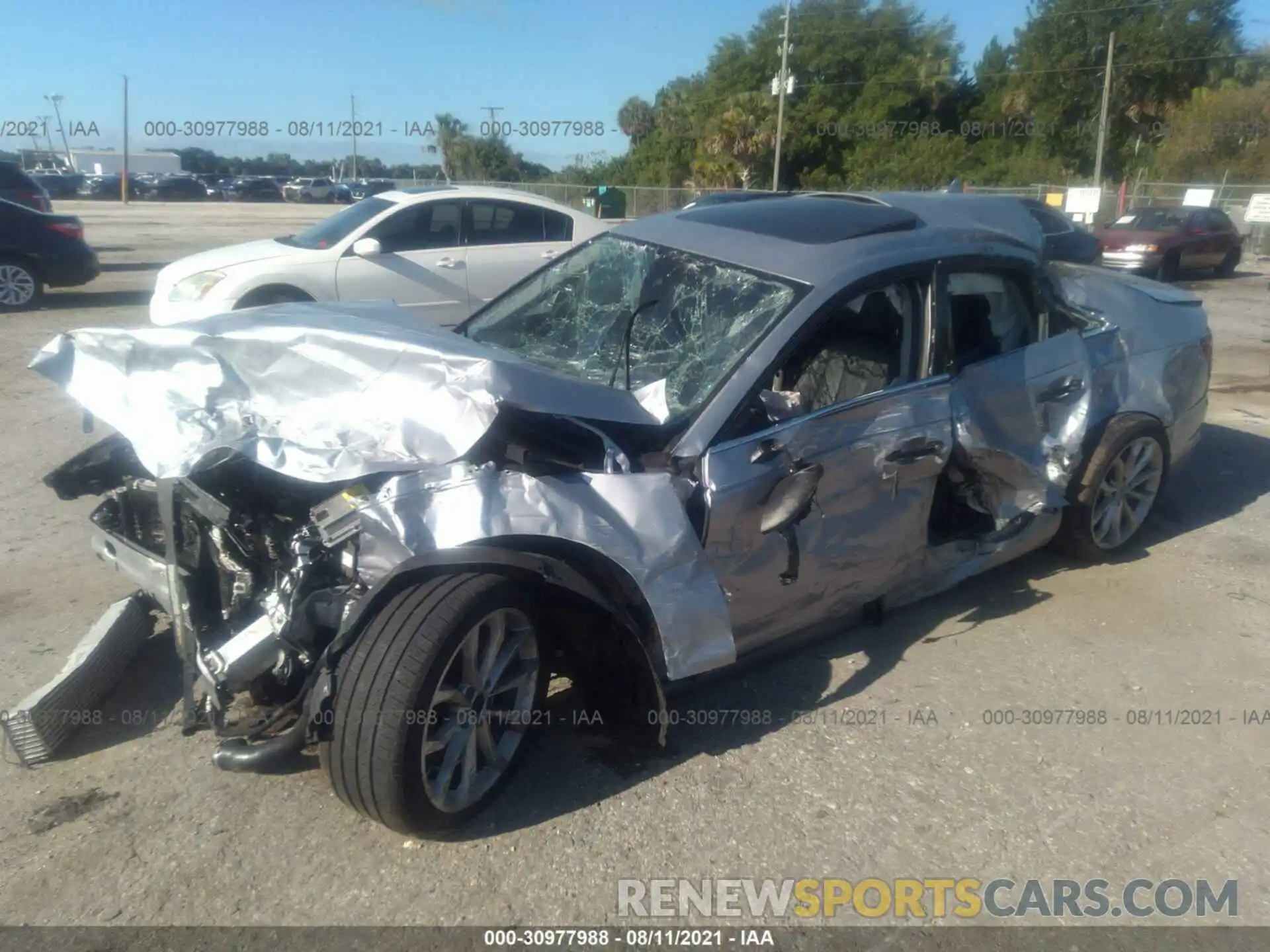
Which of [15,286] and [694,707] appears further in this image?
[15,286]

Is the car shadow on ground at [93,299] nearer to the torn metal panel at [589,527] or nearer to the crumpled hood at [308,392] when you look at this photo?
the crumpled hood at [308,392]

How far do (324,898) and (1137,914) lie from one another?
2.26 meters

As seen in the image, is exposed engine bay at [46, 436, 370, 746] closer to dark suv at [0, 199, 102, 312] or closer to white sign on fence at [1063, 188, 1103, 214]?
dark suv at [0, 199, 102, 312]

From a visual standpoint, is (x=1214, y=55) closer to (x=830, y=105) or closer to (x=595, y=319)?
(x=830, y=105)

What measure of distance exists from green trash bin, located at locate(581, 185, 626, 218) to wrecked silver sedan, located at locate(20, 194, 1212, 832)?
1087 inches

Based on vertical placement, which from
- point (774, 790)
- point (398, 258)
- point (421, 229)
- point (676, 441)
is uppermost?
point (421, 229)

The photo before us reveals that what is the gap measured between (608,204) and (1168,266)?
17.1m

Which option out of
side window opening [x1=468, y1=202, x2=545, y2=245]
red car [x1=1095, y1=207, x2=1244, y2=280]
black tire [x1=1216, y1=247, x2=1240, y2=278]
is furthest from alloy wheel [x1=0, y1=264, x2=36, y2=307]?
black tire [x1=1216, y1=247, x2=1240, y2=278]

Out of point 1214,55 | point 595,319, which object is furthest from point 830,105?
point 595,319

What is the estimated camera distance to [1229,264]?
72.2ft

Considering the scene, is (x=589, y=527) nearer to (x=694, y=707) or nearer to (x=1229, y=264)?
(x=694, y=707)

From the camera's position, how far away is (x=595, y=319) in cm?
425

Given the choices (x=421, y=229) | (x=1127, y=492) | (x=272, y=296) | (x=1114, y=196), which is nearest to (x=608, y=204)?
(x=1114, y=196)

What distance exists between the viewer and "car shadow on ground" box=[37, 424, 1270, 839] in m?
3.29
